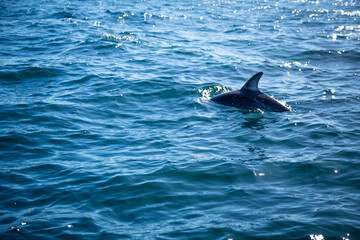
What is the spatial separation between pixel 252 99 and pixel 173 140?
374 centimetres

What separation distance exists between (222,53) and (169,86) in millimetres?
6321

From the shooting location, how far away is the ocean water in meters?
7.05

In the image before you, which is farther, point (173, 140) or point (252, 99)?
point (252, 99)

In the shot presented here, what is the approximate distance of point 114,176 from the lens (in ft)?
27.7

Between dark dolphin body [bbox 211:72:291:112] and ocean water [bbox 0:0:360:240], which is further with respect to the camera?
dark dolphin body [bbox 211:72:291:112]

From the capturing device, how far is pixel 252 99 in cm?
1258

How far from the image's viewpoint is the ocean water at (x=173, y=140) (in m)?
7.05

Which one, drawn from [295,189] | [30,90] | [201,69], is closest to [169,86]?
[201,69]

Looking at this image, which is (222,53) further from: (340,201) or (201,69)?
(340,201)

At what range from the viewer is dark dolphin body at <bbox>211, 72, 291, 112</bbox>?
40.4 ft

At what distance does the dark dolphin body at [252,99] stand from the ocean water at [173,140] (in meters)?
0.35

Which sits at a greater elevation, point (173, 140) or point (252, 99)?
point (252, 99)

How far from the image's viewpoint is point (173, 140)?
34.0 feet

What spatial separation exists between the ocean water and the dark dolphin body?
13.8 inches
